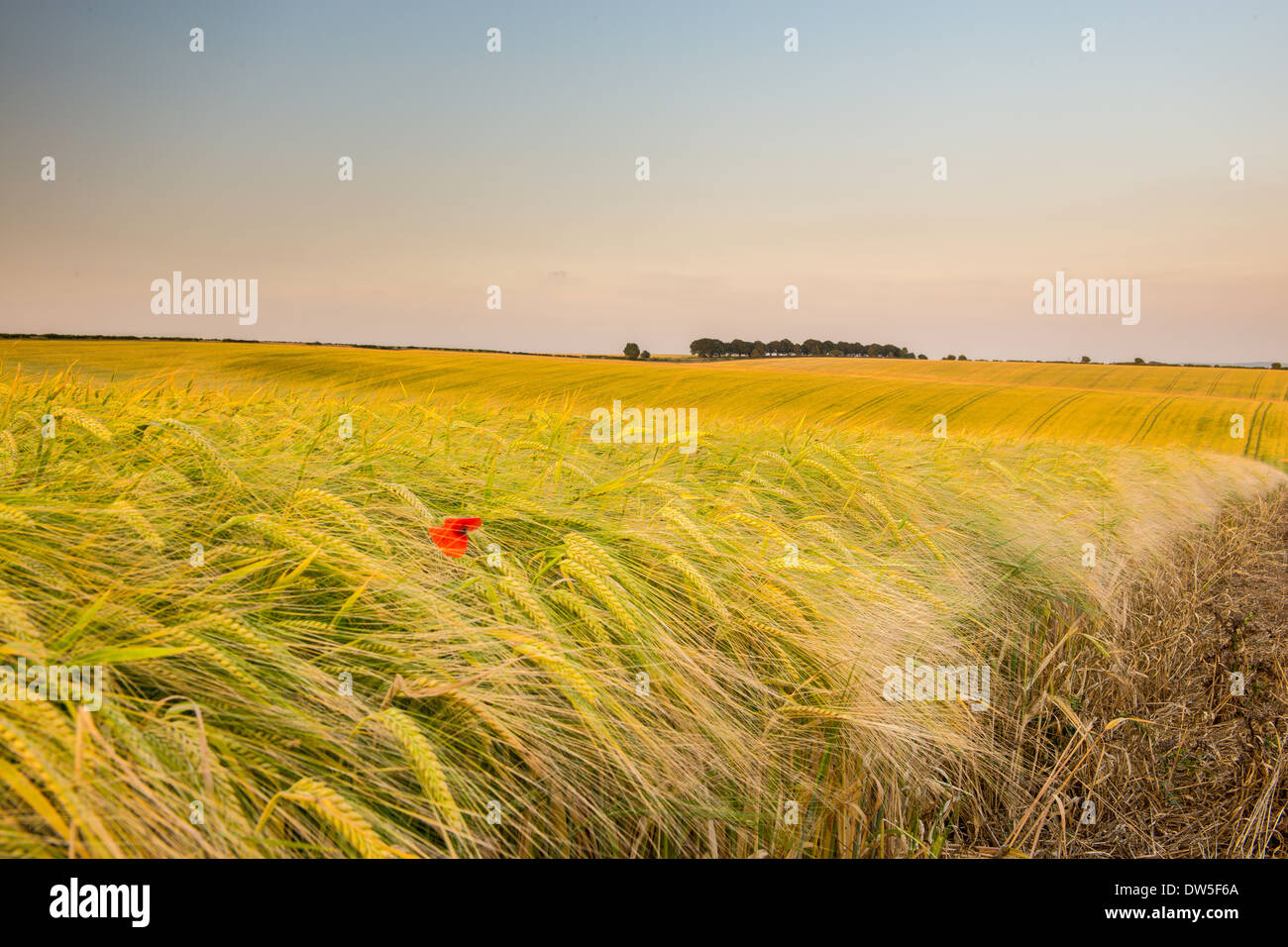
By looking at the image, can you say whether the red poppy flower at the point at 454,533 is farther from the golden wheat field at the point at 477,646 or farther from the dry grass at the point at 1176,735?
the dry grass at the point at 1176,735

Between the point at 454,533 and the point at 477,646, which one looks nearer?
the point at 477,646

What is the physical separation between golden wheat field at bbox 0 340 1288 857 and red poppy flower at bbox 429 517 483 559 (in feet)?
0.09

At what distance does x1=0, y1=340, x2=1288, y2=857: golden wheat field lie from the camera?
1038 mm

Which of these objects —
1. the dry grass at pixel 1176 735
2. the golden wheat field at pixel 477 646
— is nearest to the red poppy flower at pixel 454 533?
the golden wheat field at pixel 477 646

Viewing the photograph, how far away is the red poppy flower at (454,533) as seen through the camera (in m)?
1.76

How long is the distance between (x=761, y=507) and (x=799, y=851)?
4.81 feet

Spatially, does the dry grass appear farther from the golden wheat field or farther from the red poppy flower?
the red poppy flower

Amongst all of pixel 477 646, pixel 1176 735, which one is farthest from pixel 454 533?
pixel 1176 735

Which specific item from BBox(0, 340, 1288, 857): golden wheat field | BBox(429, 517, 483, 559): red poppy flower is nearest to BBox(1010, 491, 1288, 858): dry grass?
BBox(0, 340, 1288, 857): golden wheat field

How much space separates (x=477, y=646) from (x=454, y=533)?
0.54m

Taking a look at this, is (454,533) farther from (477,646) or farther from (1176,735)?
(1176,735)

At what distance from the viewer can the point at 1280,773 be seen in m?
2.18

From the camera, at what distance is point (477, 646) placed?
1.33 metres

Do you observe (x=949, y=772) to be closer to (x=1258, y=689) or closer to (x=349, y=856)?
(x=349, y=856)
